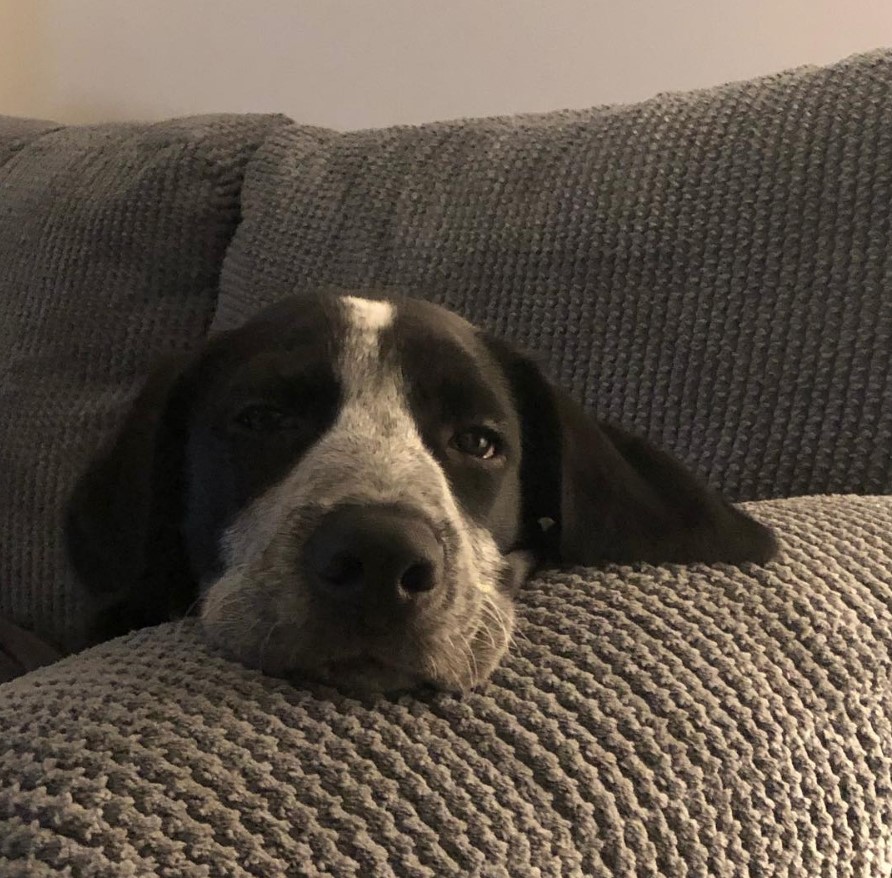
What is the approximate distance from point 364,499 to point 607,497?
0.27 metres

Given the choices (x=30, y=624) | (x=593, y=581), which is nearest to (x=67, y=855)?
(x=593, y=581)

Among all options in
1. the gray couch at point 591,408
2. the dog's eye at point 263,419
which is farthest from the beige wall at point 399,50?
the dog's eye at point 263,419

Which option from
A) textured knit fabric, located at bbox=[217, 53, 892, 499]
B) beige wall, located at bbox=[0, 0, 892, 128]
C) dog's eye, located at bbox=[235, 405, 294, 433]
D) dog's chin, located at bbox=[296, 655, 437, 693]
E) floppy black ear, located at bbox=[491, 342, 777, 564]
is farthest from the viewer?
beige wall, located at bbox=[0, 0, 892, 128]

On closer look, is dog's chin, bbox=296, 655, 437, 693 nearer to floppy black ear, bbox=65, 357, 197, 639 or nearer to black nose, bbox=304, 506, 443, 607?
black nose, bbox=304, 506, 443, 607

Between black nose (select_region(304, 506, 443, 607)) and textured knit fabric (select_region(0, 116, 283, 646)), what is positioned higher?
black nose (select_region(304, 506, 443, 607))

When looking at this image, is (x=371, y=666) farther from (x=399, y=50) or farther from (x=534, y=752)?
(x=399, y=50)

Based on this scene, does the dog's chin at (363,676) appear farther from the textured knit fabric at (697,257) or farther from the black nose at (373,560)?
the textured knit fabric at (697,257)

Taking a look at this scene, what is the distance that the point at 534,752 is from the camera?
1.93ft

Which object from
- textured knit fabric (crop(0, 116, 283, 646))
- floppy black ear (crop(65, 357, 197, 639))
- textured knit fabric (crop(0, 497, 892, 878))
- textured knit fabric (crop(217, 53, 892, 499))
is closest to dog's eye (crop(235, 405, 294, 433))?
floppy black ear (crop(65, 357, 197, 639))

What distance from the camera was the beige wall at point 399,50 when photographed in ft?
5.79

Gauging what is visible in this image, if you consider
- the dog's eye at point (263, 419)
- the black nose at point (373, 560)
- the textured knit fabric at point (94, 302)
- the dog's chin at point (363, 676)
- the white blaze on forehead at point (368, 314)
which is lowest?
the textured knit fabric at point (94, 302)

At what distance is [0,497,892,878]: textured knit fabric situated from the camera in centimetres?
49

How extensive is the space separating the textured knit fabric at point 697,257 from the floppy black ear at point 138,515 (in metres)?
0.46

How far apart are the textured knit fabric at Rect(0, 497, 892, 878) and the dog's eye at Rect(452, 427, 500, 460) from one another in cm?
22
